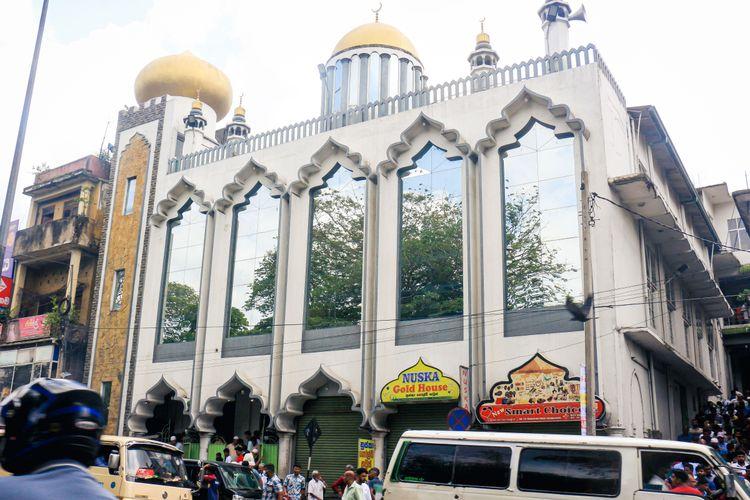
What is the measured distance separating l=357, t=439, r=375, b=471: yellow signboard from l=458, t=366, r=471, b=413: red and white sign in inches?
136

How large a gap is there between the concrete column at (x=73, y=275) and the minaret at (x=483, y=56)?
1747 centimetres

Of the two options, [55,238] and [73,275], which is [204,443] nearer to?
[73,275]

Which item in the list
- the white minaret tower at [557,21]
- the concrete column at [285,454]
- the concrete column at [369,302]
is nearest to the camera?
the concrete column at [369,302]

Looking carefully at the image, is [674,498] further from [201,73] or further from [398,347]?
[201,73]

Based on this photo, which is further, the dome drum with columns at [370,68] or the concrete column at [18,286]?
the concrete column at [18,286]

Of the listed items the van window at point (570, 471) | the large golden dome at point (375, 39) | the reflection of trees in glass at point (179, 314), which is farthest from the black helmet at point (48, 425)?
the large golden dome at point (375, 39)

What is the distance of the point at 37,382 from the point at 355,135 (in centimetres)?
2170

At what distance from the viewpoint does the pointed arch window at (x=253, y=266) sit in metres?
24.1

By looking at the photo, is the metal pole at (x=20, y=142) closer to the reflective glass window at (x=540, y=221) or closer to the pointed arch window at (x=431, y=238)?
the pointed arch window at (x=431, y=238)

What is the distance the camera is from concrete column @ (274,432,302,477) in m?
22.3

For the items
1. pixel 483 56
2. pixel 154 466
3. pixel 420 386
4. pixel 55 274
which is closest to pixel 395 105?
pixel 483 56

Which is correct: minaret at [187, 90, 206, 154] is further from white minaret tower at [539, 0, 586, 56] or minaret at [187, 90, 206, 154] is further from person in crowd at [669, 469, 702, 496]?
person in crowd at [669, 469, 702, 496]

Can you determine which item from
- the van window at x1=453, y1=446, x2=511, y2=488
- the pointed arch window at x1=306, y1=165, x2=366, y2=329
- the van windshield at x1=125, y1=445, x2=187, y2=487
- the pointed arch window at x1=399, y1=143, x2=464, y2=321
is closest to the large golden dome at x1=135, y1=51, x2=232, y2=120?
the pointed arch window at x1=306, y1=165, x2=366, y2=329

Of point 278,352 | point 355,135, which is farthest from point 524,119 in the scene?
point 278,352
